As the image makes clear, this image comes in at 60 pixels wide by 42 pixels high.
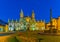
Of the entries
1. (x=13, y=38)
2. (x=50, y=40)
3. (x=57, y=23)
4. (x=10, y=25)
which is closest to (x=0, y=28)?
(x=10, y=25)

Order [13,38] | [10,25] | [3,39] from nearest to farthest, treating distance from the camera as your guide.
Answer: [3,39] < [13,38] < [10,25]

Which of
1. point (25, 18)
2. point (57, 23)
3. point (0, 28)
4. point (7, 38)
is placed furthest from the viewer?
point (25, 18)

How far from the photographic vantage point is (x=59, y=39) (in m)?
10.5

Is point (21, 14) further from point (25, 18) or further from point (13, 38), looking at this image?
point (13, 38)

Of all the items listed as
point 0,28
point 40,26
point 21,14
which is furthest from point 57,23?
point 21,14

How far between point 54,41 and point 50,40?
285 millimetres

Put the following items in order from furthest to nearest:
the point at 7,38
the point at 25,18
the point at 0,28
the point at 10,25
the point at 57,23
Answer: the point at 25,18, the point at 10,25, the point at 0,28, the point at 57,23, the point at 7,38

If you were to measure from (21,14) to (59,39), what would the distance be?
55.9 meters

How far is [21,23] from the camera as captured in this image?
62125 millimetres

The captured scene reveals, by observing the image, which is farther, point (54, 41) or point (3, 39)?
point (3, 39)

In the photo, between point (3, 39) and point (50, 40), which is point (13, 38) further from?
point (50, 40)

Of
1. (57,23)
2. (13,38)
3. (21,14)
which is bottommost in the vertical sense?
(13,38)

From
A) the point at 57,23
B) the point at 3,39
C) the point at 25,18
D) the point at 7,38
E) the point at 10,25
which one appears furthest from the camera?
the point at 25,18

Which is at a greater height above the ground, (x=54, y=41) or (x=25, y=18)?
(x=25, y=18)
